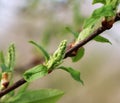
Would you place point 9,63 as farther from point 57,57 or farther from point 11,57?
point 57,57

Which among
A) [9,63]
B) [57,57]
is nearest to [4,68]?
[9,63]

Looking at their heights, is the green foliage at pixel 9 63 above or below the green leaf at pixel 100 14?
below

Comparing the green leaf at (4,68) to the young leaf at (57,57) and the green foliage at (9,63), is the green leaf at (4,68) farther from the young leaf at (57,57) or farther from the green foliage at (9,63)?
the young leaf at (57,57)

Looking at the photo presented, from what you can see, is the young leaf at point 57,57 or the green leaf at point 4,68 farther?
the green leaf at point 4,68

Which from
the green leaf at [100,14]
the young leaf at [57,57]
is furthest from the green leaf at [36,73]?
the green leaf at [100,14]

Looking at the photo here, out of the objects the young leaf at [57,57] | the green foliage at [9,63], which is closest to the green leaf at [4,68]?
the green foliage at [9,63]

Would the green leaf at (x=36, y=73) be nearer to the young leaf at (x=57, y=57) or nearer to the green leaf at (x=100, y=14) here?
the young leaf at (x=57, y=57)

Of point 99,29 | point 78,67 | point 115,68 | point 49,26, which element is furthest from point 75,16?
point 115,68

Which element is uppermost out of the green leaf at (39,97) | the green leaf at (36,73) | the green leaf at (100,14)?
the green leaf at (100,14)

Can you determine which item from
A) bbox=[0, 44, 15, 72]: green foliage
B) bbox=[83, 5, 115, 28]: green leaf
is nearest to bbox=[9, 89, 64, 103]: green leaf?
bbox=[0, 44, 15, 72]: green foliage

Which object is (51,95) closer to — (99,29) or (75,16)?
(99,29)
